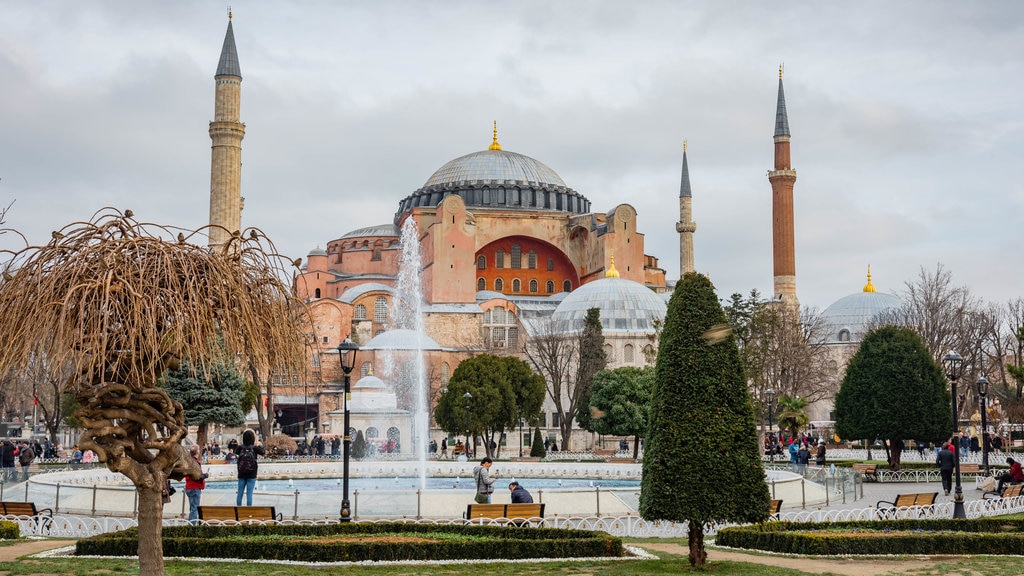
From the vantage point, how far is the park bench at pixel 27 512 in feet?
39.4

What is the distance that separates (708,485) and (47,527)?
757 cm

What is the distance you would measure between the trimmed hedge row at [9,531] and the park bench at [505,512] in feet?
15.0

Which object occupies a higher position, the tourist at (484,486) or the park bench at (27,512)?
the tourist at (484,486)

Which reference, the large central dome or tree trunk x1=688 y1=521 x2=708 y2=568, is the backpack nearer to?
tree trunk x1=688 y1=521 x2=708 y2=568

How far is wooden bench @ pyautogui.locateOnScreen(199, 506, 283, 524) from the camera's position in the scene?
37.3ft

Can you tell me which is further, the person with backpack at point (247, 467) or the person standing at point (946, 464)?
the person standing at point (946, 464)

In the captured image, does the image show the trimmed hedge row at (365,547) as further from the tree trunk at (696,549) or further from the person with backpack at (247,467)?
the person with backpack at (247,467)

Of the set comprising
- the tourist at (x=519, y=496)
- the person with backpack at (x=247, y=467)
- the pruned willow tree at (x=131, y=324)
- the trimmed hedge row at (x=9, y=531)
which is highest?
the pruned willow tree at (x=131, y=324)

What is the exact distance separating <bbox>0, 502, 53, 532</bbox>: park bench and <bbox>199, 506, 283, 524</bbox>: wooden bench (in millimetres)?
1887

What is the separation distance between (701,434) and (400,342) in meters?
37.8

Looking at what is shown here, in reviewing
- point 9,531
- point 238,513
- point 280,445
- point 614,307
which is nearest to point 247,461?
point 238,513

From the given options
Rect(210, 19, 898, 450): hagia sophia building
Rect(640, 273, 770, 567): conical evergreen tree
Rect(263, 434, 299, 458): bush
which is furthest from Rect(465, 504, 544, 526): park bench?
Rect(210, 19, 898, 450): hagia sophia building

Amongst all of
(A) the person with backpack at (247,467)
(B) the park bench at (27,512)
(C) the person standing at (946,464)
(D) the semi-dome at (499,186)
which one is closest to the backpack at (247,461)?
(A) the person with backpack at (247,467)

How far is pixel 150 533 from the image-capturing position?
714cm
